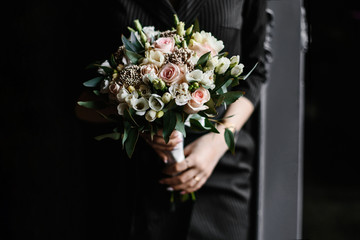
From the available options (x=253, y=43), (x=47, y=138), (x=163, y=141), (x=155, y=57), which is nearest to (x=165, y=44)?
(x=155, y=57)

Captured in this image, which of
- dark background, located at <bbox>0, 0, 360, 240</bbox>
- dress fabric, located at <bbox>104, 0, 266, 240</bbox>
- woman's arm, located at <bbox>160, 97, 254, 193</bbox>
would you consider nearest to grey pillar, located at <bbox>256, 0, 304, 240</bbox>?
dark background, located at <bbox>0, 0, 360, 240</bbox>

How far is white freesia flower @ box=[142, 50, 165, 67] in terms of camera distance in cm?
74

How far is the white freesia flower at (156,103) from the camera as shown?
2.37 feet

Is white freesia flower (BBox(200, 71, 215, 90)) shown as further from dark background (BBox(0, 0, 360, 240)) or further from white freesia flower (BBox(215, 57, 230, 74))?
dark background (BBox(0, 0, 360, 240))

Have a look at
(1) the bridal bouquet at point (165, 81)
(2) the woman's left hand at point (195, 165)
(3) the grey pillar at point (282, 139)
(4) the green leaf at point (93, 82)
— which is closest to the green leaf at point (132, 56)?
(1) the bridal bouquet at point (165, 81)

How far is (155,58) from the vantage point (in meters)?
0.75

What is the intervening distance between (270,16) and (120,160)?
0.79 meters

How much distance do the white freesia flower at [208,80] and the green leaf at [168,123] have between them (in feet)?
0.30

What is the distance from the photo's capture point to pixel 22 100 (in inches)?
55.3

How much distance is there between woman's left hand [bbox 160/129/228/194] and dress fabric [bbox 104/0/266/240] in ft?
0.20

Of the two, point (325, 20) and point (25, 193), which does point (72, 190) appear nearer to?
point (25, 193)

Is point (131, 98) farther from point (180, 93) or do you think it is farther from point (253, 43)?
point (253, 43)

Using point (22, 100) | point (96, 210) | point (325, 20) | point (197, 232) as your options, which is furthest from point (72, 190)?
point (325, 20)

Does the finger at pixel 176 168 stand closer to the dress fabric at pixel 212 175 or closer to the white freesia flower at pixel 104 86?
the dress fabric at pixel 212 175
